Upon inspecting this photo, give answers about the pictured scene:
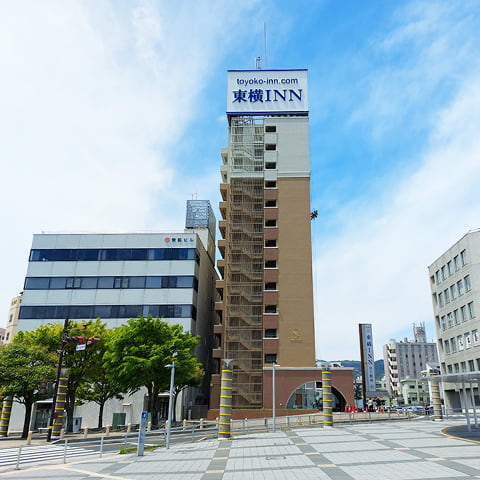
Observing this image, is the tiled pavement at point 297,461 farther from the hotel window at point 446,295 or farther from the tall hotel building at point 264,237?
the hotel window at point 446,295

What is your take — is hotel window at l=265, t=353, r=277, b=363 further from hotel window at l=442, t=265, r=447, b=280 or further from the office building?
the office building

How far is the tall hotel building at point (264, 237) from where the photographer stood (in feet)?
173

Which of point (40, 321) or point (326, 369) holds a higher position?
point (40, 321)

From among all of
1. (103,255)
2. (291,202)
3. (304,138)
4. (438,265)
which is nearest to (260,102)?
(304,138)

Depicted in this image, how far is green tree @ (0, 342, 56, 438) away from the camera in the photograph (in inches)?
1409

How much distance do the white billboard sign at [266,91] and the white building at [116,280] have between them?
2136 cm

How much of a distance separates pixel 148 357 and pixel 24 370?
33.5ft

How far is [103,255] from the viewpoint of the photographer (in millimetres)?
59156

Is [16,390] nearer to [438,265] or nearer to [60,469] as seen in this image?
[60,469]

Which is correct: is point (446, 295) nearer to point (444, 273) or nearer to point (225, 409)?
point (444, 273)

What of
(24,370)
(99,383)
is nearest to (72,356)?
(24,370)

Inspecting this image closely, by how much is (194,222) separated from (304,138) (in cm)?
2308

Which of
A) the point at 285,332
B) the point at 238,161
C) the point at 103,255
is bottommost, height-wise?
the point at 285,332

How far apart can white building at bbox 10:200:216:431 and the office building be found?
100869 mm
